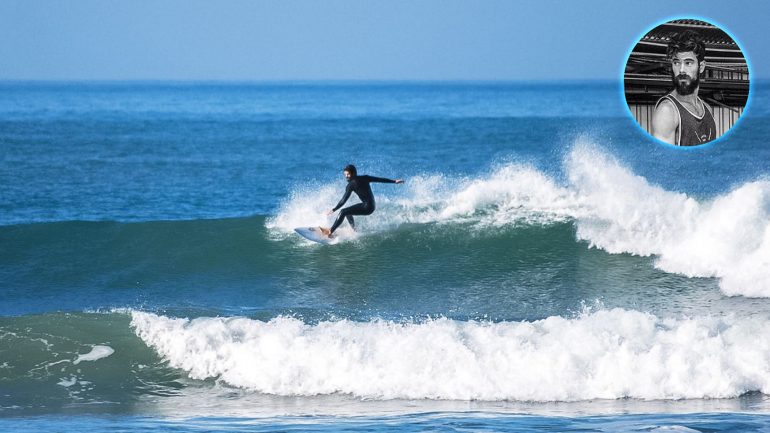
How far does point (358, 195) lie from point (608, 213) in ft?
14.0

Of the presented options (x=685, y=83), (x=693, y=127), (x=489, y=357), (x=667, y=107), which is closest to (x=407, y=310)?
(x=489, y=357)

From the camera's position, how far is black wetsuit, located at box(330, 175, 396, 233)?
14586mm

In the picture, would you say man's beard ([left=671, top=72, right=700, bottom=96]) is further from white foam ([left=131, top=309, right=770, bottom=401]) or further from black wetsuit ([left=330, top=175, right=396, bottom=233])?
black wetsuit ([left=330, top=175, right=396, bottom=233])

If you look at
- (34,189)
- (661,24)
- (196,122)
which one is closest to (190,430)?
(661,24)

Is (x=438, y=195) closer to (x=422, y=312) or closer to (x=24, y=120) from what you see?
(x=422, y=312)

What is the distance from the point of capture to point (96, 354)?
420 inches

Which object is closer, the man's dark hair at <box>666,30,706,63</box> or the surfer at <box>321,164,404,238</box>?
the man's dark hair at <box>666,30,706,63</box>

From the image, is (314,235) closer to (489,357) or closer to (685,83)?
(489,357)

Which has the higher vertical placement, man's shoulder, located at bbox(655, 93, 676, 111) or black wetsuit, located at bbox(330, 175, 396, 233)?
man's shoulder, located at bbox(655, 93, 676, 111)

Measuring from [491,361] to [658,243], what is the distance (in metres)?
5.99

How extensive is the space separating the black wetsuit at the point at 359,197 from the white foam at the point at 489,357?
426 cm

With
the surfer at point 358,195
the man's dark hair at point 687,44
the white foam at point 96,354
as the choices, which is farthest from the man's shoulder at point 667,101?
the white foam at point 96,354

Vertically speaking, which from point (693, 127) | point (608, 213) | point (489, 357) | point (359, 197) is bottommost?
point (489, 357)

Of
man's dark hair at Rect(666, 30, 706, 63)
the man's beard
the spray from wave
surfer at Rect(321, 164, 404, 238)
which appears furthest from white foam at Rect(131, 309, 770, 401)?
surfer at Rect(321, 164, 404, 238)
